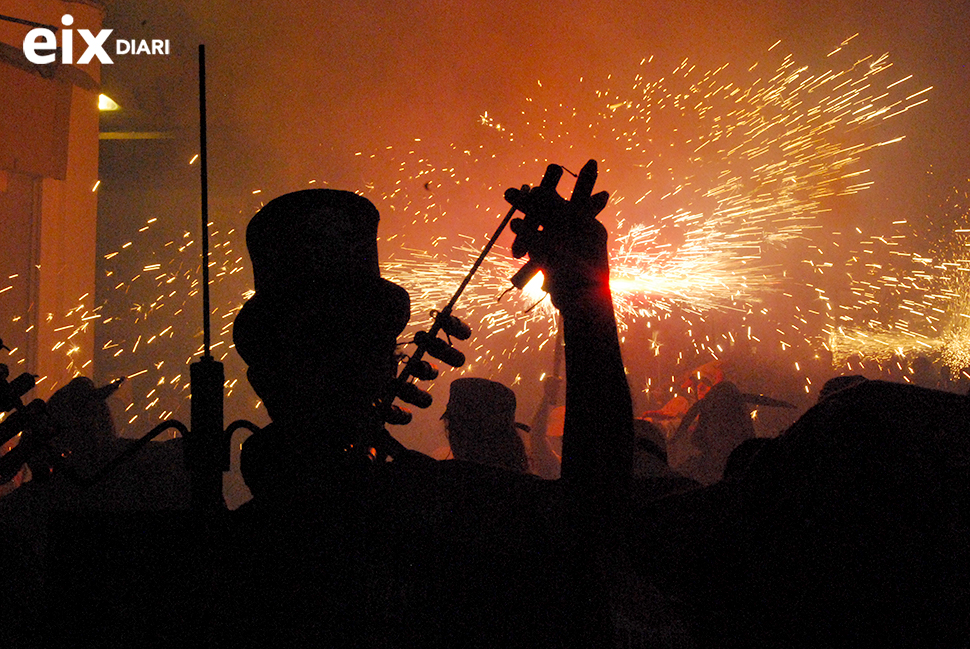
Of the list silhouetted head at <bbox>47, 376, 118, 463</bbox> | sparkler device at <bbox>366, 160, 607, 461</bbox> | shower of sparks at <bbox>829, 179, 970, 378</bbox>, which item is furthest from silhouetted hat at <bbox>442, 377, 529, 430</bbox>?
shower of sparks at <bbox>829, 179, 970, 378</bbox>

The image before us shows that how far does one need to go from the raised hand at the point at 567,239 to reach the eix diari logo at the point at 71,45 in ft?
24.2

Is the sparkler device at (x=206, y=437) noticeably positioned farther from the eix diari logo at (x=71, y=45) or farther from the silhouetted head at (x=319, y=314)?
the eix diari logo at (x=71, y=45)

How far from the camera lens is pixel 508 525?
1084 millimetres

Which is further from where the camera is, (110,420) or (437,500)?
(110,420)

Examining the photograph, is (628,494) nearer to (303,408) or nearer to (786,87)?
(303,408)

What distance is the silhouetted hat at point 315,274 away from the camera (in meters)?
1.26

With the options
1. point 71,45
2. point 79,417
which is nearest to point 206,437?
point 79,417

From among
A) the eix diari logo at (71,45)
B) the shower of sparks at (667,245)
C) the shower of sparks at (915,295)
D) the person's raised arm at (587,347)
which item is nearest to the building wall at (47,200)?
the eix diari logo at (71,45)

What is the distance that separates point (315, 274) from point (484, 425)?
77.7 inches

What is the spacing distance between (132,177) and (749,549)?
12.2 m

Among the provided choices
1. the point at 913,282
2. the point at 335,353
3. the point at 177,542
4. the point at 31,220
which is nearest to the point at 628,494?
the point at 335,353

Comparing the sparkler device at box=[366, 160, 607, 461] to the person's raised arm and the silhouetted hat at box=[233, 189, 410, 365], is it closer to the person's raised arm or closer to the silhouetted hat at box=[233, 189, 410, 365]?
the person's raised arm

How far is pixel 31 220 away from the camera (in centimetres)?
613

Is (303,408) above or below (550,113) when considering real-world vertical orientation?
below
